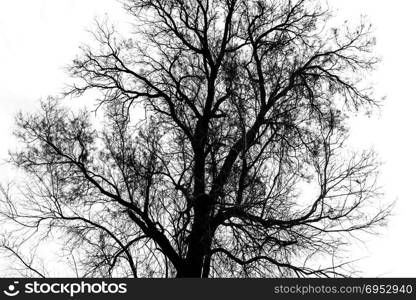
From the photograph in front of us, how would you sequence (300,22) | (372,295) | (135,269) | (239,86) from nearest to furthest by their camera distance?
(239,86)
(372,295)
(135,269)
(300,22)

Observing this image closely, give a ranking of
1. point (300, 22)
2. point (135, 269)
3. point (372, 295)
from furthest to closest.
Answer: point (300, 22), point (135, 269), point (372, 295)

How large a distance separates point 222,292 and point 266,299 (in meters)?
0.67

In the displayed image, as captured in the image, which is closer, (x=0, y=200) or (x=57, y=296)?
(x=57, y=296)

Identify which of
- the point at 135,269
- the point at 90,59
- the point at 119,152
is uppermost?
the point at 90,59

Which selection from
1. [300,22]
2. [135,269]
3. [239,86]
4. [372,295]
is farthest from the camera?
[300,22]

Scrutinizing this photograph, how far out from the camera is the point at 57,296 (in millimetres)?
8414

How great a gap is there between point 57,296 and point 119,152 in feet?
14.3

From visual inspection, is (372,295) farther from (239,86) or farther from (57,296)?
(57,296)

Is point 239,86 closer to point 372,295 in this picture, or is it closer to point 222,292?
point 222,292

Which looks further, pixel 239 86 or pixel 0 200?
pixel 0 200

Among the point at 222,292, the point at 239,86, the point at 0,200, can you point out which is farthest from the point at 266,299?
the point at 0,200

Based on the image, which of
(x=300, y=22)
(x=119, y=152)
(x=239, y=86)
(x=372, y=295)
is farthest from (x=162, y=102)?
(x=372, y=295)

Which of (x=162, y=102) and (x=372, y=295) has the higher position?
(x=162, y=102)

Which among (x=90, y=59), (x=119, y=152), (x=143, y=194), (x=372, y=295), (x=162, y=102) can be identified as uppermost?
(x=90, y=59)
